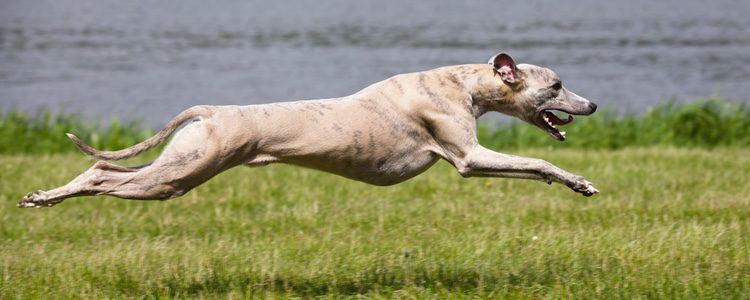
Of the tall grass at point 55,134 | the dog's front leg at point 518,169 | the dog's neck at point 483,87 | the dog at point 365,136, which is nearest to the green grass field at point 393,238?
the dog's front leg at point 518,169

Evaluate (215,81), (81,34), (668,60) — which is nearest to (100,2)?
(81,34)

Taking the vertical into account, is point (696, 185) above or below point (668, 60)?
below

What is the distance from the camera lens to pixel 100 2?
47750 millimetres

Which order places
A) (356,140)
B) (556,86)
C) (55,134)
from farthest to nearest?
(55,134), (556,86), (356,140)

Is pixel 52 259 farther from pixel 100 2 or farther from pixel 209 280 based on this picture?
pixel 100 2

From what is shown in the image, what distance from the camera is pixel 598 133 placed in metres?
13.7

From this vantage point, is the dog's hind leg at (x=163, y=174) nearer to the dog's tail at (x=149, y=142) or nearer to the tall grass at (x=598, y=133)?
the dog's tail at (x=149, y=142)

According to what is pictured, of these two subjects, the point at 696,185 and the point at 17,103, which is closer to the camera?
the point at 696,185

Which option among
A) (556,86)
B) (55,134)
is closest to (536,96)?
(556,86)

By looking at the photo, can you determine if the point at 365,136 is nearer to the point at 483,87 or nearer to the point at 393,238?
the point at 483,87

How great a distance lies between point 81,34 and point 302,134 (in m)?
27.4

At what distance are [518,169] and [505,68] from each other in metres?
0.68

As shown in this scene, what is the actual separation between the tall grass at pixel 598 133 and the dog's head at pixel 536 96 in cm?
655

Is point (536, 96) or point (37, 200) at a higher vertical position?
point (536, 96)
